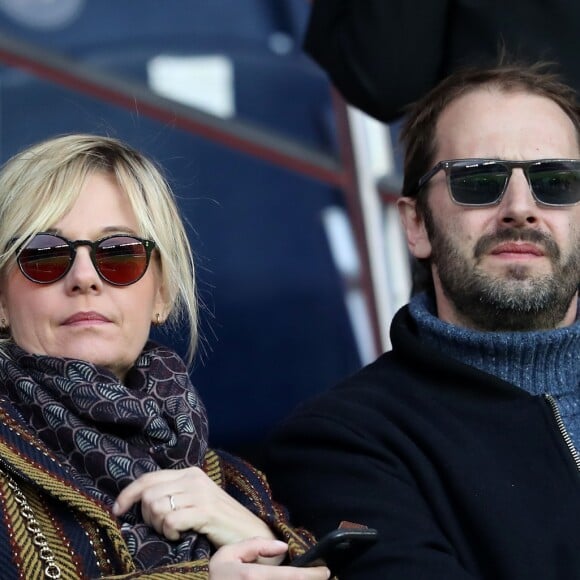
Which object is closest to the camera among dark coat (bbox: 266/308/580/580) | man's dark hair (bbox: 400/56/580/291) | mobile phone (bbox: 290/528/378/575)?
mobile phone (bbox: 290/528/378/575)

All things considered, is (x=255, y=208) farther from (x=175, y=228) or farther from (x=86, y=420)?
(x=86, y=420)

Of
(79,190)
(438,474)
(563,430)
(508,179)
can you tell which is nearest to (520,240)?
(508,179)

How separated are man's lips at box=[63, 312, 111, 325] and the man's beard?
713mm

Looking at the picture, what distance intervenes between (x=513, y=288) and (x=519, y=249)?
0.24 feet

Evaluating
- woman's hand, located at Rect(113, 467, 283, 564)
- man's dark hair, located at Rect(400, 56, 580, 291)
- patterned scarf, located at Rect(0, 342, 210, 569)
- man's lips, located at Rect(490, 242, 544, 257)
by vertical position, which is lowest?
woman's hand, located at Rect(113, 467, 283, 564)

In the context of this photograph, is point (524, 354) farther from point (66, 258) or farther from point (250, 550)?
point (66, 258)

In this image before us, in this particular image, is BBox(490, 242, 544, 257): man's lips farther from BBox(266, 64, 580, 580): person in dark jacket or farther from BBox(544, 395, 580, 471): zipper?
BBox(544, 395, 580, 471): zipper

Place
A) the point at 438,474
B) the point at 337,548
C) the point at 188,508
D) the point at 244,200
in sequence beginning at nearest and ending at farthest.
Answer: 1. the point at 337,548
2. the point at 188,508
3. the point at 438,474
4. the point at 244,200

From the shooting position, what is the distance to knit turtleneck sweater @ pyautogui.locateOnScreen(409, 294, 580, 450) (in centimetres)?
252

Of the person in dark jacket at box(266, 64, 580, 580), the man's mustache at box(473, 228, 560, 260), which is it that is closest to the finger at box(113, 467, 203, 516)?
the person in dark jacket at box(266, 64, 580, 580)

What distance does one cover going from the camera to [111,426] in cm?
226

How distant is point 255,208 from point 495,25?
1571 millimetres

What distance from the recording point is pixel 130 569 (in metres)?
2.08

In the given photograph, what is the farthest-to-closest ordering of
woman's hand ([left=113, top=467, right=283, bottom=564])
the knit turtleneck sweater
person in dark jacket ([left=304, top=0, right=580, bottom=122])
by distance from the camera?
person in dark jacket ([left=304, top=0, right=580, bottom=122]), the knit turtleneck sweater, woman's hand ([left=113, top=467, right=283, bottom=564])
